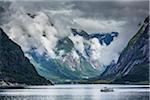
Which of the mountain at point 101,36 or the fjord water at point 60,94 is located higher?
the mountain at point 101,36

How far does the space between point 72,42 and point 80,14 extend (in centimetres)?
116

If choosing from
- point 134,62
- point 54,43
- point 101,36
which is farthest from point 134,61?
point 54,43

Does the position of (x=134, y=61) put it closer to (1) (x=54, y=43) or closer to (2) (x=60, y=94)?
(2) (x=60, y=94)

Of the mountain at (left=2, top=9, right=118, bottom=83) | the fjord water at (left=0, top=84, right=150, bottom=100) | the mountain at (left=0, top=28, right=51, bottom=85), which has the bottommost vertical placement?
the fjord water at (left=0, top=84, right=150, bottom=100)

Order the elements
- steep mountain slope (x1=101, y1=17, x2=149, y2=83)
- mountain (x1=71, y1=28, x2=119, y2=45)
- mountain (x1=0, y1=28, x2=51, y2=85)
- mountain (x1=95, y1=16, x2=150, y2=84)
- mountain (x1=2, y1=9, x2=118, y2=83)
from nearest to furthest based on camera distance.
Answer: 1. mountain (x1=2, y1=9, x2=118, y2=83)
2. mountain (x1=71, y1=28, x2=119, y2=45)
3. mountain (x1=0, y1=28, x2=51, y2=85)
4. mountain (x1=95, y1=16, x2=150, y2=84)
5. steep mountain slope (x1=101, y1=17, x2=149, y2=83)

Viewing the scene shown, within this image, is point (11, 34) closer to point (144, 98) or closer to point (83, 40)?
point (83, 40)

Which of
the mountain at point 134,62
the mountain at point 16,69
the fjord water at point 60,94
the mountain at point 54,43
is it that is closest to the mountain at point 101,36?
the mountain at point 54,43

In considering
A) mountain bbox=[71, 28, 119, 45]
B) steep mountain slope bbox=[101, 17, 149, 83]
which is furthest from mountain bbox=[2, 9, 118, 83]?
steep mountain slope bbox=[101, 17, 149, 83]

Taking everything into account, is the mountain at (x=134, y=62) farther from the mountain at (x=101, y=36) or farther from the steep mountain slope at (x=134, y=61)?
the mountain at (x=101, y=36)

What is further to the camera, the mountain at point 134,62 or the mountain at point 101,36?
the mountain at point 134,62

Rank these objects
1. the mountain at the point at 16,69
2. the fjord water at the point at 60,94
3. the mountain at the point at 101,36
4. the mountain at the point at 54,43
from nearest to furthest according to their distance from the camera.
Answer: the mountain at the point at 54,43 → the mountain at the point at 101,36 → the mountain at the point at 16,69 → the fjord water at the point at 60,94

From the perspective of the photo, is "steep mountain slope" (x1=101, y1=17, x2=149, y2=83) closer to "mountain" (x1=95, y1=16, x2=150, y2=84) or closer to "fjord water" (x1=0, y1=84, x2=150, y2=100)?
"mountain" (x1=95, y1=16, x2=150, y2=84)

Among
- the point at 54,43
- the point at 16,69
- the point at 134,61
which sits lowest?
the point at 134,61

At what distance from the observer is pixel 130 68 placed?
28.4 metres
